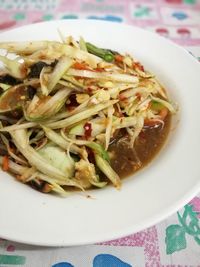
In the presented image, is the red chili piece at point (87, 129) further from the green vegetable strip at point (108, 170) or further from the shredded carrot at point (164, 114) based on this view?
the shredded carrot at point (164, 114)


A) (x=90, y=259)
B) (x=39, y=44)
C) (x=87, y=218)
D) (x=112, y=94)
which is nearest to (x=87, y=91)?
(x=112, y=94)

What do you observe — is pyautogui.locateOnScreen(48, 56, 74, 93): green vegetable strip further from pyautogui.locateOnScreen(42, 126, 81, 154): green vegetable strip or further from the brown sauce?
the brown sauce

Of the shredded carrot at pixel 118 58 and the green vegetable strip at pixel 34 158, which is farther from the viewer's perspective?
the shredded carrot at pixel 118 58

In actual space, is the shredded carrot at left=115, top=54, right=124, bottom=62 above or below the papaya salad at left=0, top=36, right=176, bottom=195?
above

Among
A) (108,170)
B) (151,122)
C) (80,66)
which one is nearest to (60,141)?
(108,170)

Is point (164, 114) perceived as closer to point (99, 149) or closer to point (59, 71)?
point (99, 149)

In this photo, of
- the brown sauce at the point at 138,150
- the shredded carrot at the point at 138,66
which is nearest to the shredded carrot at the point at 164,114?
the brown sauce at the point at 138,150

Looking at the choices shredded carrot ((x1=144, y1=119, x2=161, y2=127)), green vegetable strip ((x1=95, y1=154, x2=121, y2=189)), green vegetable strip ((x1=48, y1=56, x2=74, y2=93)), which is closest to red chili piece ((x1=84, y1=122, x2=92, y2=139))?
green vegetable strip ((x1=95, y1=154, x2=121, y2=189))

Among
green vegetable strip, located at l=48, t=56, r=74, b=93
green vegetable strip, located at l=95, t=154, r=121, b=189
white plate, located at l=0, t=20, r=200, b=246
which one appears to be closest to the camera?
white plate, located at l=0, t=20, r=200, b=246
